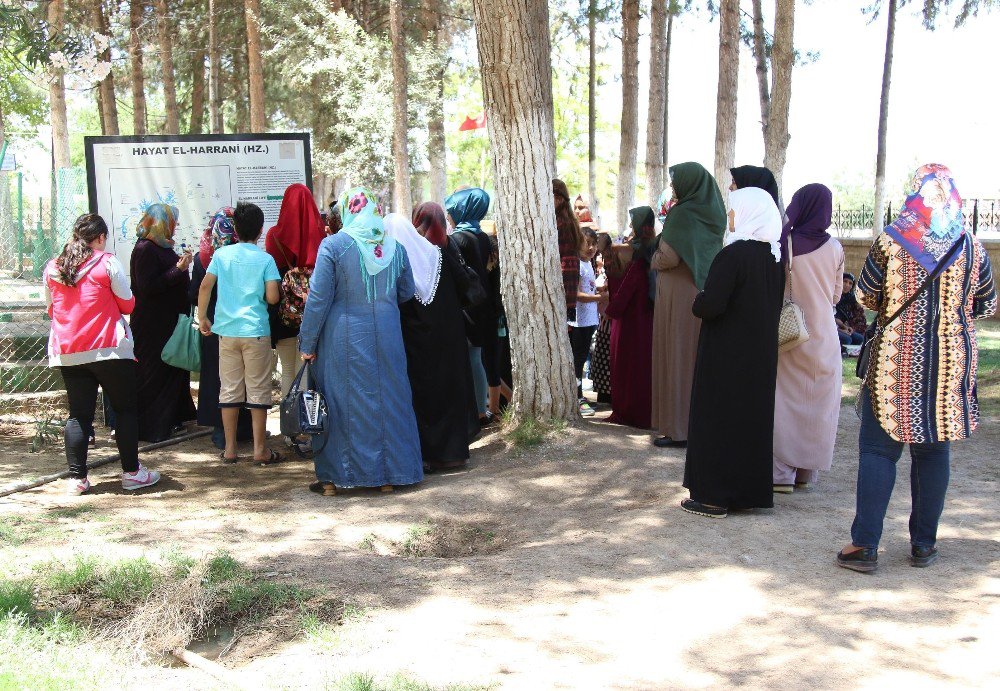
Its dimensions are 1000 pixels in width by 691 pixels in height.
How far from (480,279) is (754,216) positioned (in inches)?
102

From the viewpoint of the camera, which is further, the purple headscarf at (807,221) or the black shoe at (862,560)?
the purple headscarf at (807,221)

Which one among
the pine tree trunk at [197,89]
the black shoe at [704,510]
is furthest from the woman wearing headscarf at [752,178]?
the pine tree trunk at [197,89]

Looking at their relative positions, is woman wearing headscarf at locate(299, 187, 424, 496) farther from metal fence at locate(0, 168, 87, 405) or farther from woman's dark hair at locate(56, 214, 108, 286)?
metal fence at locate(0, 168, 87, 405)

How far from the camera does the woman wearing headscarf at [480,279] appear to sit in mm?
7055

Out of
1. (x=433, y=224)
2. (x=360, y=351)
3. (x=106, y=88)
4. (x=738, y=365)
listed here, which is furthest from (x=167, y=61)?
(x=738, y=365)

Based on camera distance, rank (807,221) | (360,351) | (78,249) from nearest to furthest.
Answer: (807,221) → (78,249) → (360,351)

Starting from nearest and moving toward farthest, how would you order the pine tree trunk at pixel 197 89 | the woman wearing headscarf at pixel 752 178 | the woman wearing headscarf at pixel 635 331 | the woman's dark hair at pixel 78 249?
1. the woman wearing headscarf at pixel 752 178
2. the woman's dark hair at pixel 78 249
3. the woman wearing headscarf at pixel 635 331
4. the pine tree trunk at pixel 197 89

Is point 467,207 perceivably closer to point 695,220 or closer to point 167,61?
point 695,220

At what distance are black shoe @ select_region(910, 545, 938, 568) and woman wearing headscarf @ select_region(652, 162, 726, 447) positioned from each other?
6.81 ft

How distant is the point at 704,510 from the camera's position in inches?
211

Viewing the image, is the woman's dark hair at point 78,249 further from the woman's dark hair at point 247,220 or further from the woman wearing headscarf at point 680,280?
the woman wearing headscarf at point 680,280

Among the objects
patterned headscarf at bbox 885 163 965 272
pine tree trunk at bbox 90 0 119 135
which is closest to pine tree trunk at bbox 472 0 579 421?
patterned headscarf at bbox 885 163 965 272

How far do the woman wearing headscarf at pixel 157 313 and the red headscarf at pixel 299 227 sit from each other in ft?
2.89

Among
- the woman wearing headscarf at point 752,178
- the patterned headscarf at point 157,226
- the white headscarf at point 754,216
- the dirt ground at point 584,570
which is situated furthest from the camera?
the patterned headscarf at point 157,226
